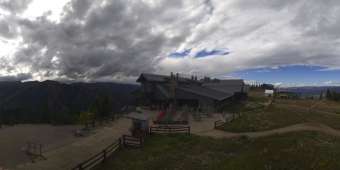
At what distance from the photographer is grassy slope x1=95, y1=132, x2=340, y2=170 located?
1901 centimetres

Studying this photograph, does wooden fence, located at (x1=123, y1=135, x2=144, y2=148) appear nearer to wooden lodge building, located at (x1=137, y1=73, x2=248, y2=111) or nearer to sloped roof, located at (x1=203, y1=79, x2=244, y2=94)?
wooden lodge building, located at (x1=137, y1=73, x2=248, y2=111)

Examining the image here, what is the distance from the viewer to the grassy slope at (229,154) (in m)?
19.0

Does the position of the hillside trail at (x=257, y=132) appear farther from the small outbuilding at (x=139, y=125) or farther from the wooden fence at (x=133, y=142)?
the wooden fence at (x=133, y=142)

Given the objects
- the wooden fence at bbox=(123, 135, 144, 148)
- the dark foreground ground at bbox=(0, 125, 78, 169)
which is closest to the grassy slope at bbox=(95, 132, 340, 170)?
the wooden fence at bbox=(123, 135, 144, 148)

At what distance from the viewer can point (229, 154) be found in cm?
2462

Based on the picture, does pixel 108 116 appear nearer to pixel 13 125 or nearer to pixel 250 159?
pixel 13 125

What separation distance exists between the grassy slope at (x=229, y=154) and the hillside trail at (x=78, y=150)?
3323 mm

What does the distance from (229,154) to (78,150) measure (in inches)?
624

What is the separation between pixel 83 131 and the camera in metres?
36.3

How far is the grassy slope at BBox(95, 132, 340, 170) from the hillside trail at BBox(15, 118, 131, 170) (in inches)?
131

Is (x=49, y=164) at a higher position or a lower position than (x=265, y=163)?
lower

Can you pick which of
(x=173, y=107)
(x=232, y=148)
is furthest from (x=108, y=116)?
(x=232, y=148)

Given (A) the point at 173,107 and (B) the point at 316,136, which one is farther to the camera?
(A) the point at 173,107

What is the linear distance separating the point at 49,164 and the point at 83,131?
1265 centimetres
